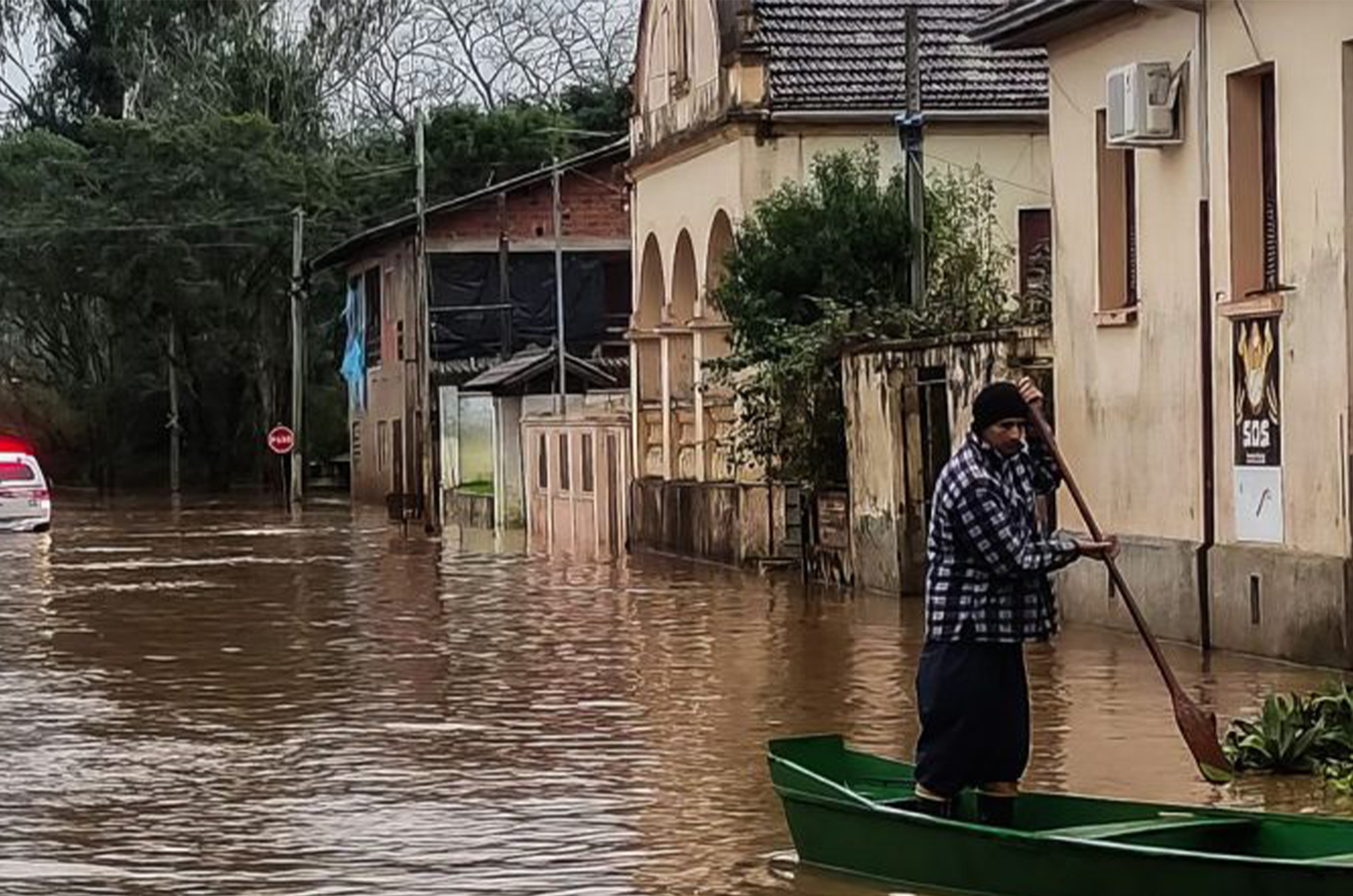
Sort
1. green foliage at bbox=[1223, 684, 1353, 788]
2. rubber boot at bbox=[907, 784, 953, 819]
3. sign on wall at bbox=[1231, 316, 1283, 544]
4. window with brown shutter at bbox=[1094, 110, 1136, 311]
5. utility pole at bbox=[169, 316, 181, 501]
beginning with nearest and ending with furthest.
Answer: rubber boot at bbox=[907, 784, 953, 819]
green foliage at bbox=[1223, 684, 1353, 788]
sign on wall at bbox=[1231, 316, 1283, 544]
window with brown shutter at bbox=[1094, 110, 1136, 311]
utility pole at bbox=[169, 316, 181, 501]

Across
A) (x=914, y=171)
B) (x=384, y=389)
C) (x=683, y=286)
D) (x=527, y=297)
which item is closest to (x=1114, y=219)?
(x=914, y=171)

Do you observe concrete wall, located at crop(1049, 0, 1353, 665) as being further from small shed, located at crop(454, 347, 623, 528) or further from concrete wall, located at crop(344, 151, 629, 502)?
concrete wall, located at crop(344, 151, 629, 502)

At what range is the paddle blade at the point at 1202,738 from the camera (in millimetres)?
11852

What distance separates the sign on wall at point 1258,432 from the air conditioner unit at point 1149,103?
177 centimetres

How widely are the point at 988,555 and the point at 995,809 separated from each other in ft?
3.16

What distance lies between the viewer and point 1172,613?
2039 cm

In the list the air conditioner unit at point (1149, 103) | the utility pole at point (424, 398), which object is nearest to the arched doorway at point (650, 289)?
the utility pole at point (424, 398)

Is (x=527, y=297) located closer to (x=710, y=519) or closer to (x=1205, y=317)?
(x=710, y=519)

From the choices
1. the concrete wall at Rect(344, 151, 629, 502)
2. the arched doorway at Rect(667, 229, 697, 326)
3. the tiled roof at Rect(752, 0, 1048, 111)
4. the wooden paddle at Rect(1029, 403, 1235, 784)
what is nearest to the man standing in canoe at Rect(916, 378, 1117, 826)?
the wooden paddle at Rect(1029, 403, 1235, 784)

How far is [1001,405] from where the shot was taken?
391 inches

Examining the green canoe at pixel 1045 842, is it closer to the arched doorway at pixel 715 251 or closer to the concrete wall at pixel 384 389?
the arched doorway at pixel 715 251

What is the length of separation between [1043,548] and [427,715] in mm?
7532

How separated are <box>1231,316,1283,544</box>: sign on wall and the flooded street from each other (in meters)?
1.08

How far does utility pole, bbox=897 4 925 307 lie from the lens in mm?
29016
